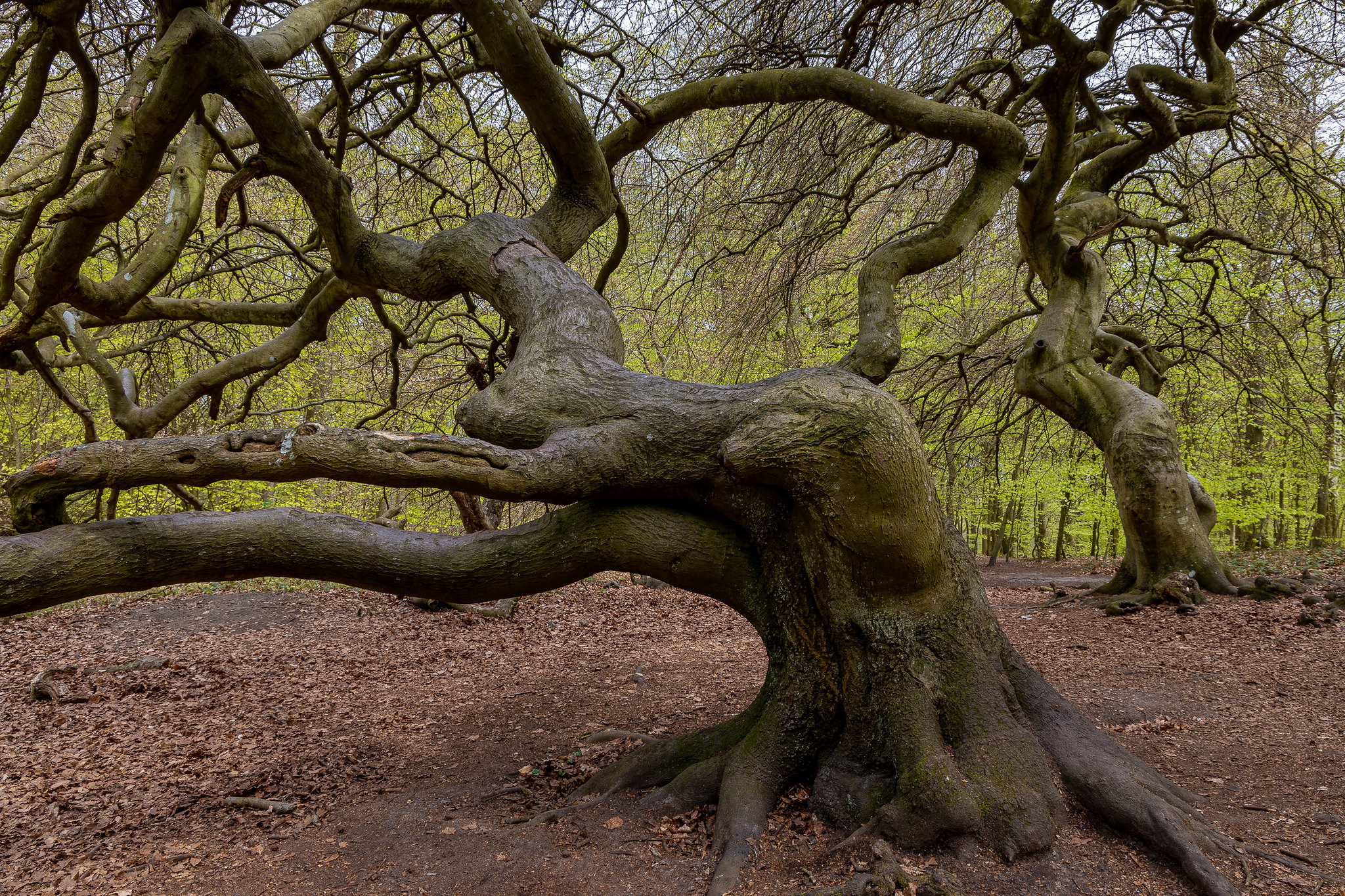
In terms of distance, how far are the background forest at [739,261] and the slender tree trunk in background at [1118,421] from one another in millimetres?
1369

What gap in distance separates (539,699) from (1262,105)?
306 inches

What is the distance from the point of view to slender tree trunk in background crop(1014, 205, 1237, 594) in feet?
19.9

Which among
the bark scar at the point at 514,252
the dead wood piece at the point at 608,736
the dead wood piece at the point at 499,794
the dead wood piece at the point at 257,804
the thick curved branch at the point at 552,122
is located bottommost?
the dead wood piece at the point at 257,804

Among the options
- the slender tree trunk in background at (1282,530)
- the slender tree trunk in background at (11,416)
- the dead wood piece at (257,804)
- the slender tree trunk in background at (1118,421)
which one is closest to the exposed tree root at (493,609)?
the dead wood piece at (257,804)

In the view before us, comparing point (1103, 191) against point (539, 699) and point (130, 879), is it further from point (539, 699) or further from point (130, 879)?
point (130, 879)

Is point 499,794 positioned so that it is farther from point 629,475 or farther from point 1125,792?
point 1125,792

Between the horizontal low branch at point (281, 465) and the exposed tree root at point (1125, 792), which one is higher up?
the horizontal low branch at point (281, 465)

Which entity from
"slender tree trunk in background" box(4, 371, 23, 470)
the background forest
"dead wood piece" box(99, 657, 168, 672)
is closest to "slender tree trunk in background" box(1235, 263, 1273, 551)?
the background forest

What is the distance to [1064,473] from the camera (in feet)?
41.4

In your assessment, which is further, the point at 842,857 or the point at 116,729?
the point at 116,729

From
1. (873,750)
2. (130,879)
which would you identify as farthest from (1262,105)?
(130,879)

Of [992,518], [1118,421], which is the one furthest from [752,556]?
[992,518]

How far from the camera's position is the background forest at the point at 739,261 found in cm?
540

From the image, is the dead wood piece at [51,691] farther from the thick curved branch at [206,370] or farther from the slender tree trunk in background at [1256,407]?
the slender tree trunk in background at [1256,407]
